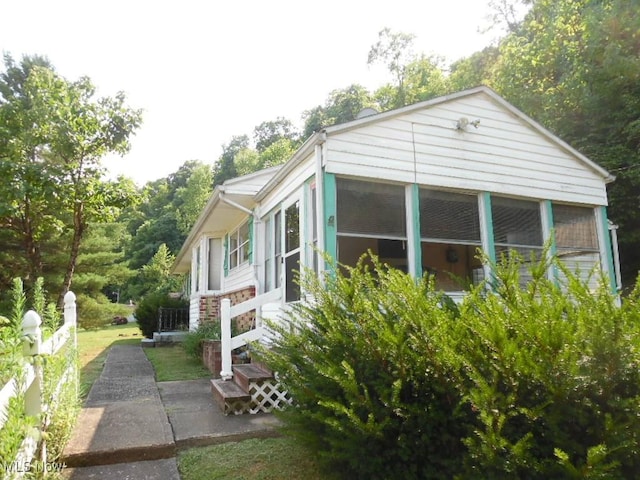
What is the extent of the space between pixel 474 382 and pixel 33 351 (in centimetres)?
281

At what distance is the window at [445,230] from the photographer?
232 inches

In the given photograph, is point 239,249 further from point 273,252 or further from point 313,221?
point 313,221

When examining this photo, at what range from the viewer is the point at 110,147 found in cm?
1060

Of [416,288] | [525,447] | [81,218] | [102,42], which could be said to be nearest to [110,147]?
[81,218]

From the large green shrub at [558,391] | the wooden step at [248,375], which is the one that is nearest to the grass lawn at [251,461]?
the wooden step at [248,375]

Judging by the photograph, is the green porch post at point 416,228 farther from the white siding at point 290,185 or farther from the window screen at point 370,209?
the white siding at point 290,185

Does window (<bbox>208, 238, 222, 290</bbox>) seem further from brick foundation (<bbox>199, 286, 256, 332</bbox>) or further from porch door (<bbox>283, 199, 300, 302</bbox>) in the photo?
porch door (<bbox>283, 199, 300, 302</bbox>)

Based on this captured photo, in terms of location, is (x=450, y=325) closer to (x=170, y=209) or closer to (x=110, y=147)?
(x=110, y=147)

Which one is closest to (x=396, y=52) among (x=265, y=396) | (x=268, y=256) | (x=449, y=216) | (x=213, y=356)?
(x=268, y=256)

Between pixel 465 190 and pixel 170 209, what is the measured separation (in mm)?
40515

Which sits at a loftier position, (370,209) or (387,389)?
(370,209)

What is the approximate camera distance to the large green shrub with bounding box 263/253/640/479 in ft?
6.25

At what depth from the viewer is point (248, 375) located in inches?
195

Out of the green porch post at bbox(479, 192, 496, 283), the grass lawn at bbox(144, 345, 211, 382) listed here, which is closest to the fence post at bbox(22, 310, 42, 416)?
the grass lawn at bbox(144, 345, 211, 382)
